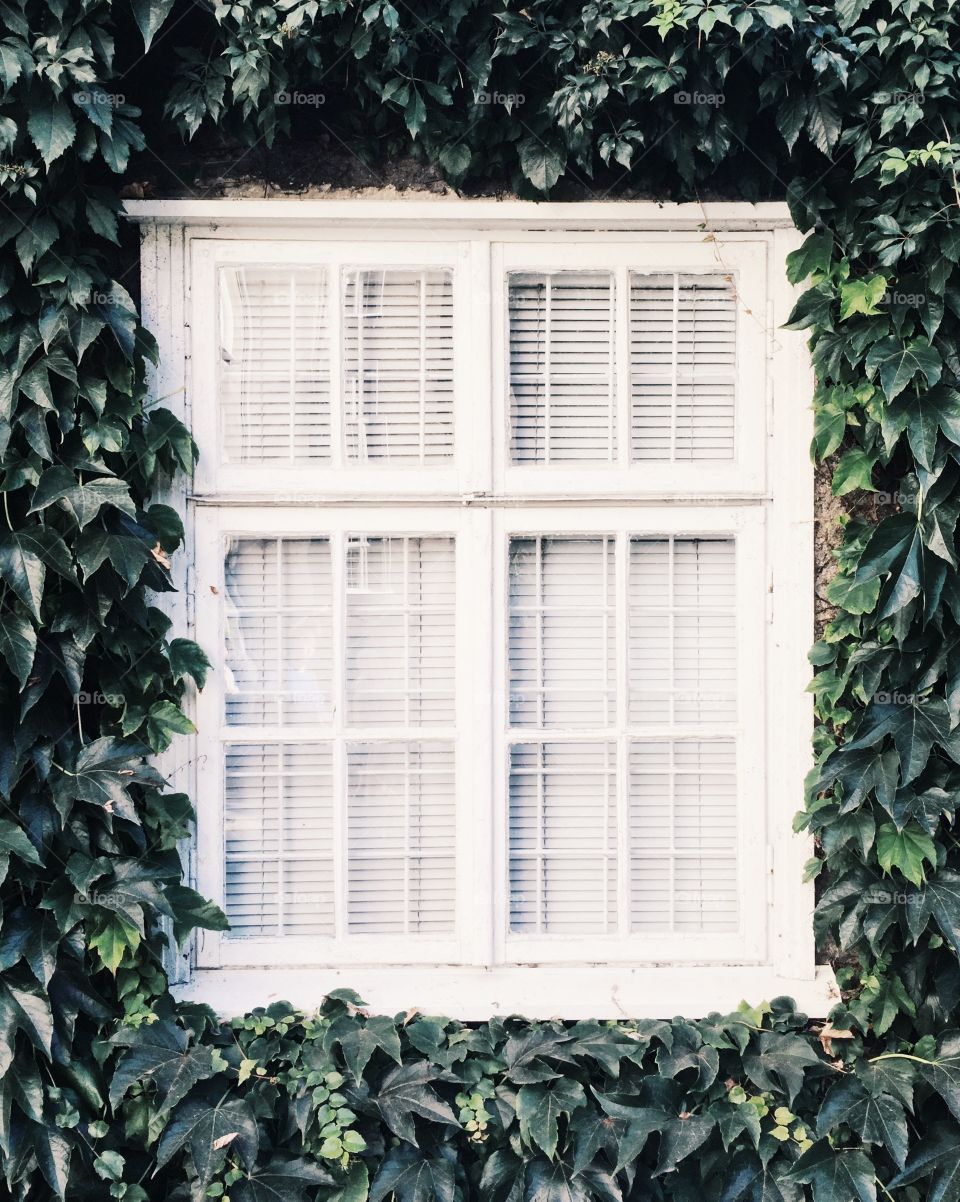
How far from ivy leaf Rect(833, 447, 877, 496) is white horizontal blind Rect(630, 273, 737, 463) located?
30cm

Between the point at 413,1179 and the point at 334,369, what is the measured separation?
1.99 metres

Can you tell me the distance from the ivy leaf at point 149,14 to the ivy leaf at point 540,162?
2.92ft

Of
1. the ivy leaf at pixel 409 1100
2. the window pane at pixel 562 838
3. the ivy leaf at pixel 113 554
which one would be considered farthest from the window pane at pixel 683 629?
the ivy leaf at pixel 113 554

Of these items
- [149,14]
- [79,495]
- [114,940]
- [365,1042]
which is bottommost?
[365,1042]

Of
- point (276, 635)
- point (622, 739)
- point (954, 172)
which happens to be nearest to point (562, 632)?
point (622, 739)

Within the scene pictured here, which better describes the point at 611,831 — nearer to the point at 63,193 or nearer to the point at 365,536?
the point at 365,536

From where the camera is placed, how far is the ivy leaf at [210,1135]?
233 centimetres

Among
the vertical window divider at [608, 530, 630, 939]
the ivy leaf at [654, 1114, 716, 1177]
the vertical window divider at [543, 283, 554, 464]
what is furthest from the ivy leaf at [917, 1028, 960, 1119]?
the vertical window divider at [543, 283, 554, 464]

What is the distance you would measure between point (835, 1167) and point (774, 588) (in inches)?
54.7

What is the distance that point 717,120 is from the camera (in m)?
2.56

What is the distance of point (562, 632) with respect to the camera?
9.05 ft

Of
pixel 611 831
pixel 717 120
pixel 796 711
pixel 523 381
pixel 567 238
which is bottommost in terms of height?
pixel 611 831

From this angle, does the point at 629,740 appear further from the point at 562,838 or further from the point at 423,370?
the point at 423,370

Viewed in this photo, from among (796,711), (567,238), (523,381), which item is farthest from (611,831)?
(567,238)
